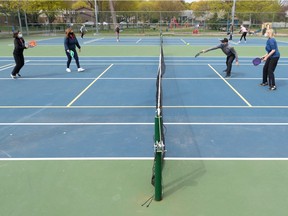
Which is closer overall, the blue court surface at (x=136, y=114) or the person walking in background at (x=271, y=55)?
the blue court surface at (x=136, y=114)

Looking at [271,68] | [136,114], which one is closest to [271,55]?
[271,68]

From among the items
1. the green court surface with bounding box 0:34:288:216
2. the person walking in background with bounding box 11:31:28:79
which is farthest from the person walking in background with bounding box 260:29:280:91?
the person walking in background with bounding box 11:31:28:79

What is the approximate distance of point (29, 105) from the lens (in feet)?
29.9

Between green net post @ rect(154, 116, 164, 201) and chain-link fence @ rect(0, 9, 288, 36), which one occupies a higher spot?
chain-link fence @ rect(0, 9, 288, 36)

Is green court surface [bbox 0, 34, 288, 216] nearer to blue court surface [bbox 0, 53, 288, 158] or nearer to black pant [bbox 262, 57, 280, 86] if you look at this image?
blue court surface [bbox 0, 53, 288, 158]
